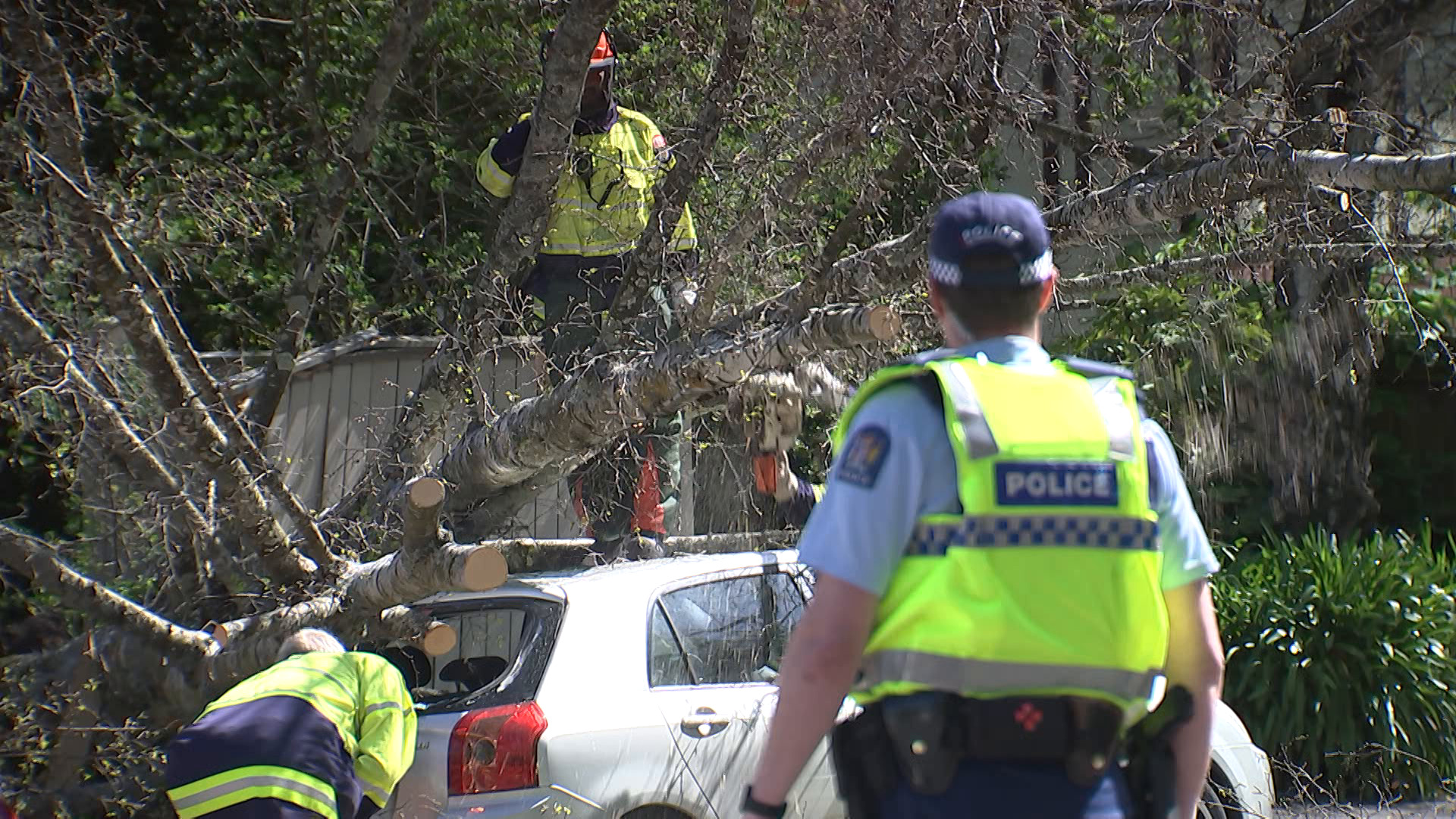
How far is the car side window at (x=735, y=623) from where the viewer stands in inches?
178

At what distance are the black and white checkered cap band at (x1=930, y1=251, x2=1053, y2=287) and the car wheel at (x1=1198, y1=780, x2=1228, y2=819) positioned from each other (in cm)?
335

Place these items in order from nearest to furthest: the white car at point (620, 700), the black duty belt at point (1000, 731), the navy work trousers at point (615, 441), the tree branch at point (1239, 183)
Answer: the black duty belt at point (1000, 731) → the white car at point (620, 700) → the tree branch at point (1239, 183) → the navy work trousers at point (615, 441)

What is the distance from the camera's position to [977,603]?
189 cm

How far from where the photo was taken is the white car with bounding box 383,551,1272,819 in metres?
4.06

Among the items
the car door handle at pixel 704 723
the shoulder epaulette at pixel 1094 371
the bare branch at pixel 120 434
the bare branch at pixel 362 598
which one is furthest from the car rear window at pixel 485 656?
the shoulder epaulette at pixel 1094 371

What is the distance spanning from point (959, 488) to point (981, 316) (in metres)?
0.32

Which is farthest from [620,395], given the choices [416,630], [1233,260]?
[1233,260]

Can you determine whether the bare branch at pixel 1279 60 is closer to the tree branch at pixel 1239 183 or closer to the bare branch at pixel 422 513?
the tree branch at pixel 1239 183

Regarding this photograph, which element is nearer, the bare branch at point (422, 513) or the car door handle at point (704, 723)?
the car door handle at point (704, 723)

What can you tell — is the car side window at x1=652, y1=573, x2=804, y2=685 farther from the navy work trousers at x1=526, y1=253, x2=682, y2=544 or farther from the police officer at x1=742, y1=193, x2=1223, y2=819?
the police officer at x1=742, y1=193, x2=1223, y2=819

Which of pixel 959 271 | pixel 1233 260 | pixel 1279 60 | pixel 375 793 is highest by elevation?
pixel 1279 60

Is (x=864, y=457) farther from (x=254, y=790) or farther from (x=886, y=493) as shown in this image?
(x=254, y=790)

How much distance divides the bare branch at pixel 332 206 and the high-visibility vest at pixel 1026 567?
582 centimetres

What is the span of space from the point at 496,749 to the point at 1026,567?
2566 millimetres
